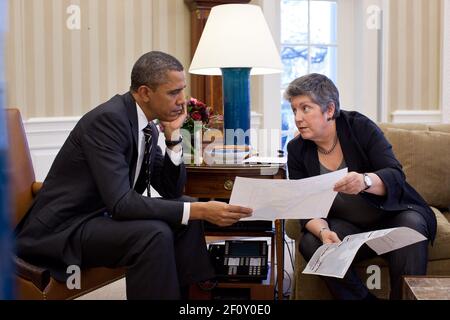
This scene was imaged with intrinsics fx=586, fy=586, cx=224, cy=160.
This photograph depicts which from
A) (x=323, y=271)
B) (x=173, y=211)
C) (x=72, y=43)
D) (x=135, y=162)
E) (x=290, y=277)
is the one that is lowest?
(x=290, y=277)

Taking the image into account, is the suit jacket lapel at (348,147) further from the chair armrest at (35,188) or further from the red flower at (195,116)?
the chair armrest at (35,188)

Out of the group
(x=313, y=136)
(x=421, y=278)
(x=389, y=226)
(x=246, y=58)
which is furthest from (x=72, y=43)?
(x=421, y=278)

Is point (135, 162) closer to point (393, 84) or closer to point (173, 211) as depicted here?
point (173, 211)

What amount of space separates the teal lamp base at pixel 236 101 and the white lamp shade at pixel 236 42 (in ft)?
0.31

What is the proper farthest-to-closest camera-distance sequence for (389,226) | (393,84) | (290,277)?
(393,84), (290,277), (389,226)

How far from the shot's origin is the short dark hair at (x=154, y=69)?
209cm

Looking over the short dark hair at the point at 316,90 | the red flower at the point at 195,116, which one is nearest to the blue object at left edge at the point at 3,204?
the short dark hair at the point at 316,90

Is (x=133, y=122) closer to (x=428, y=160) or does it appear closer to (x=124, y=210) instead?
(x=124, y=210)

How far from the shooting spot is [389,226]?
2.28 m

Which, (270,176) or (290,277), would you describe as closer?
(270,176)

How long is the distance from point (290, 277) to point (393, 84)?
2.04 m

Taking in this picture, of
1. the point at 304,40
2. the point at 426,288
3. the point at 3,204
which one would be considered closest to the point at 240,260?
the point at 426,288

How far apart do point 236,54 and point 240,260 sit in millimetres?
963

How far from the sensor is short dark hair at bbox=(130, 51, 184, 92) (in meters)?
2.09
